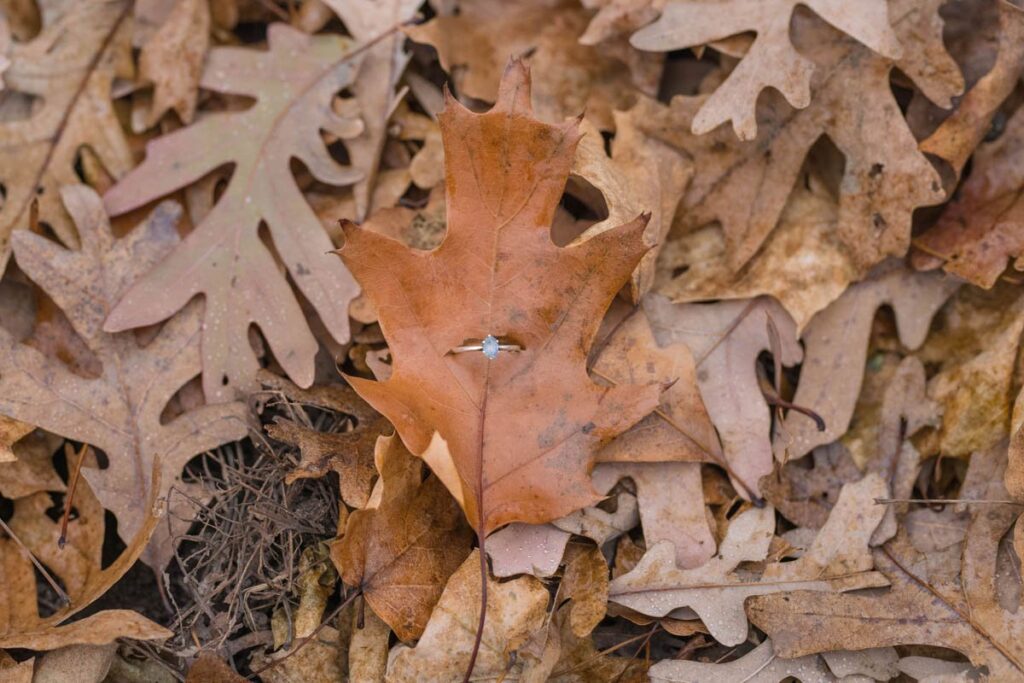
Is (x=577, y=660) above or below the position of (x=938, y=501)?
below

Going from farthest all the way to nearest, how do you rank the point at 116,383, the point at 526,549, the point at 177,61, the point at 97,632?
1. the point at 177,61
2. the point at 116,383
3. the point at 526,549
4. the point at 97,632

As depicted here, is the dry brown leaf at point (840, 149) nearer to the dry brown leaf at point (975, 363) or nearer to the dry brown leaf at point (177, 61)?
the dry brown leaf at point (975, 363)

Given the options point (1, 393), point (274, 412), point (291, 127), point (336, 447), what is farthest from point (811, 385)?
point (1, 393)

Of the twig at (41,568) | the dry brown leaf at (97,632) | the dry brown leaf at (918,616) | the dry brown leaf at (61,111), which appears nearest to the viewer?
the dry brown leaf at (97,632)

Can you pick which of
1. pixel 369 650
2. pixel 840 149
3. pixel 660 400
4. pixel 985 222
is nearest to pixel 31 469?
pixel 369 650

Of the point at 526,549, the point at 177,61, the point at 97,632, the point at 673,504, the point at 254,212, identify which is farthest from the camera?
the point at 177,61

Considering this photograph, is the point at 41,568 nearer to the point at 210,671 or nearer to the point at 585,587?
the point at 210,671

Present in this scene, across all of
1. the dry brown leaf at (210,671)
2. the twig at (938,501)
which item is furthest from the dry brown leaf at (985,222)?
the dry brown leaf at (210,671)
